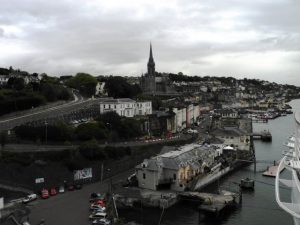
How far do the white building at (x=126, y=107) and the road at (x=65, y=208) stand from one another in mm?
14330

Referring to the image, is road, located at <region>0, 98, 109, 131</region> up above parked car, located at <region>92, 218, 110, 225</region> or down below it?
above

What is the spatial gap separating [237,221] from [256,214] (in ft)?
4.02

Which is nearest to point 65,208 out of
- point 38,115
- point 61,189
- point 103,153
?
point 61,189

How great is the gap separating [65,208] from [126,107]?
19374 mm

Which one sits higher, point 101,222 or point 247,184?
point 101,222

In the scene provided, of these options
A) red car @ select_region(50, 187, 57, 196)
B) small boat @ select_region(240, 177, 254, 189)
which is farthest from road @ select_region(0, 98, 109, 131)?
small boat @ select_region(240, 177, 254, 189)

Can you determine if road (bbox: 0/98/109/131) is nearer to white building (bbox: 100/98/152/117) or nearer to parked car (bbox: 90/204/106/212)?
white building (bbox: 100/98/152/117)

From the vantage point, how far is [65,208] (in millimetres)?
18406

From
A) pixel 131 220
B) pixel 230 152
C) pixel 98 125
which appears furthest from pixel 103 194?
pixel 230 152

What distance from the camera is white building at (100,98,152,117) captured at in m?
35.7

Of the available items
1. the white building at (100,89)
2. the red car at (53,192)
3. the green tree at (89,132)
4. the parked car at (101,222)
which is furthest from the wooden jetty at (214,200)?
the white building at (100,89)

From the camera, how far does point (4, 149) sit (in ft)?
77.8

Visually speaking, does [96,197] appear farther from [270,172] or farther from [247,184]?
[270,172]

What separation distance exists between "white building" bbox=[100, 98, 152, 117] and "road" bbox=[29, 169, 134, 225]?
1433 cm
